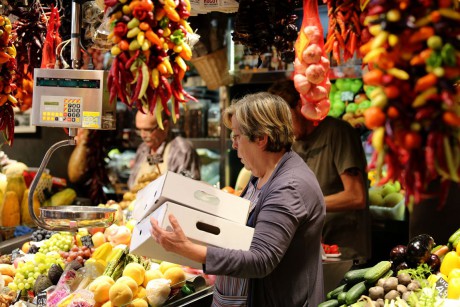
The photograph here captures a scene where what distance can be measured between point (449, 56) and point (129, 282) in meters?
1.99

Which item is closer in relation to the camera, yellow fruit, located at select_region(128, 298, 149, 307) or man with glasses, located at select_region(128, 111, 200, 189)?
yellow fruit, located at select_region(128, 298, 149, 307)

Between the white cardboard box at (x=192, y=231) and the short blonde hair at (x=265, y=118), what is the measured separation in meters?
0.42

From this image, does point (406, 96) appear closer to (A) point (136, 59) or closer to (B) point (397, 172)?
(B) point (397, 172)

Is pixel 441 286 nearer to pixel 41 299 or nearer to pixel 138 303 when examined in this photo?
pixel 138 303

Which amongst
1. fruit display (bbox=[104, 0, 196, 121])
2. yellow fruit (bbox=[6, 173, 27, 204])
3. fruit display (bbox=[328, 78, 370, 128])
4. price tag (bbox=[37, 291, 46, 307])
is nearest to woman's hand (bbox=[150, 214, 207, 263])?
fruit display (bbox=[104, 0, 196, 121])

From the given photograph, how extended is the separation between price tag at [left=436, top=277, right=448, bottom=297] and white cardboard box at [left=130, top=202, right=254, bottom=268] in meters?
1.01

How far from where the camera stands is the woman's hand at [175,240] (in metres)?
2.38

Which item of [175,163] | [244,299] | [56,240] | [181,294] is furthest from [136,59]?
[175,163]

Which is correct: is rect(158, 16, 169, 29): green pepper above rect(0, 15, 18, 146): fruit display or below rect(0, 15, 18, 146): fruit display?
above

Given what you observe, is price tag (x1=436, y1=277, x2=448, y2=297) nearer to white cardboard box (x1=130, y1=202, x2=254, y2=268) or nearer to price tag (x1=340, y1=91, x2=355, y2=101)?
white cardboard box (x1=130, y1=202, x2=254, y2=268)

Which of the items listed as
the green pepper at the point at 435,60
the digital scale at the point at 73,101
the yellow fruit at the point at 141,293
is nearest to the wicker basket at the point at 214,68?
Result: the digital scale at the point at 73,101

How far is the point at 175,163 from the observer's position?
240 inches

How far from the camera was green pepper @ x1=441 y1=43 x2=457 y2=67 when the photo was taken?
1.57 m

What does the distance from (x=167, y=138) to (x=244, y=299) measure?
145 inches
